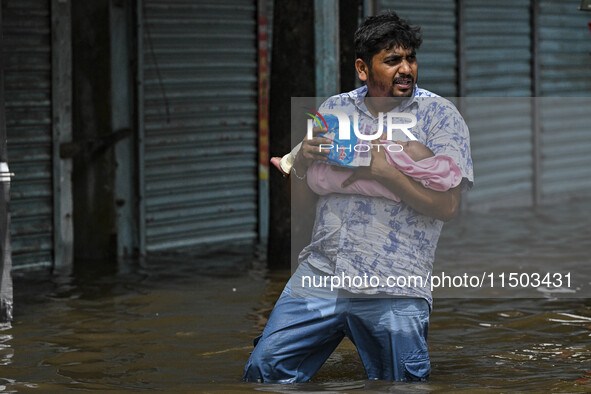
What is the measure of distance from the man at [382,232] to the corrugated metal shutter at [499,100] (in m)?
8.41

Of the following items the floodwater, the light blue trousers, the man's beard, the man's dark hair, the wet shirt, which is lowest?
the floodwater

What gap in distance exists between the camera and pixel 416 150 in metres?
4.25

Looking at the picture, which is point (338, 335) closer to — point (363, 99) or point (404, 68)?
point (363, 99)

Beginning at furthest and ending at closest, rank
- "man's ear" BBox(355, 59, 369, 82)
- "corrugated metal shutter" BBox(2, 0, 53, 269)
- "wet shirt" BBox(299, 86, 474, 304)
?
"corrugated metal shutter" BBox(2, 0, 53, 269) → "man's ear" BBox(355, 59, 369, 82) → "wet shirt" BBox(299, 86, 474, 304)

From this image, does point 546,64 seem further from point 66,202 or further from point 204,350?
point 204,350

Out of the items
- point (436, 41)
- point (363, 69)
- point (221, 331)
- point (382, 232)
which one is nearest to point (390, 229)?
point (382, 232)

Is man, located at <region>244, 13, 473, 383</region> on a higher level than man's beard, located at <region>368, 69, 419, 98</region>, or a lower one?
lower

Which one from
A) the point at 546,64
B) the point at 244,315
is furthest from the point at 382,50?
the point at 546,64

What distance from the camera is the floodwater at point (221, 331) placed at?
539 centimetres

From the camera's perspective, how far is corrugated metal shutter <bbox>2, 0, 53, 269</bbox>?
886 centimetres

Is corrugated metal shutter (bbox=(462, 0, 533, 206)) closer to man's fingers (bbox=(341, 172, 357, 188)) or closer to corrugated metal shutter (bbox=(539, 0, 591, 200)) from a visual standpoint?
corrugated metal shutter (bbox=(539, 0, 591, 200))

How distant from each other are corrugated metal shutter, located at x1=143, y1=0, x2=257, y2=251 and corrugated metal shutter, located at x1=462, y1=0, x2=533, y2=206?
315 centimetres

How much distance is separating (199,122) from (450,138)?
6095 mm

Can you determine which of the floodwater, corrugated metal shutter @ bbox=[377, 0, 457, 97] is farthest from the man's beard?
corrugated metal shutter @ bbox=[377, 0, 457, 97]
